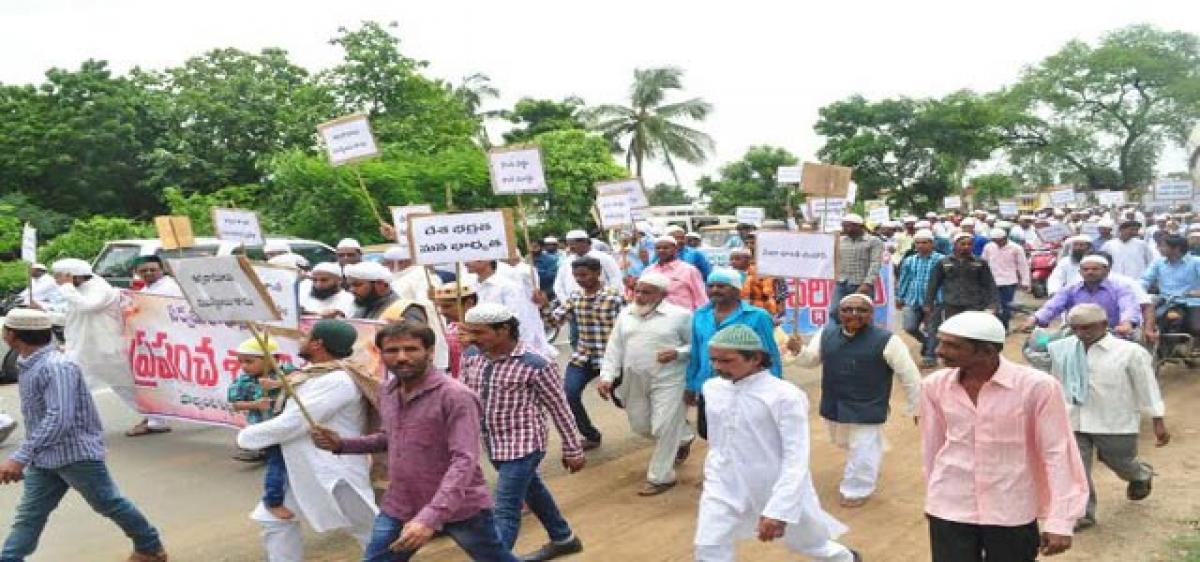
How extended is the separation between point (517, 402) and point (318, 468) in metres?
1.02

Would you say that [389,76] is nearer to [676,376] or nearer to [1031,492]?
[676,376]

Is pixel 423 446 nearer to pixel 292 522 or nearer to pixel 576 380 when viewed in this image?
pixel 292 522

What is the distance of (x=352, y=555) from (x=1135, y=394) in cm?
444

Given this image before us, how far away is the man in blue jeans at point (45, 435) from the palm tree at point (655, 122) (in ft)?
141

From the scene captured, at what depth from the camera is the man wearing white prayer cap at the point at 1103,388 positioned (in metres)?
6.26

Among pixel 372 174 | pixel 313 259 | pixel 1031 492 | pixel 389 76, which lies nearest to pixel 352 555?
pixel 1031 492

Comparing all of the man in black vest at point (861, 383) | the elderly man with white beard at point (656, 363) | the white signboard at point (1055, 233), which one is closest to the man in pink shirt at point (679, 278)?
the elderly man with white beard at point (656, 363)

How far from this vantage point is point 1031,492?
161 inches

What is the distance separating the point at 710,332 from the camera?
719cm

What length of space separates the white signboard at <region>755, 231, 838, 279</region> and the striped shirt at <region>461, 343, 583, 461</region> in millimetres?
3452

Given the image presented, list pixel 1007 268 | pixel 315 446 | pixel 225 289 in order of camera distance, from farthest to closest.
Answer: pixel 1007 268 → pixel 225 289 → pixel 315 446

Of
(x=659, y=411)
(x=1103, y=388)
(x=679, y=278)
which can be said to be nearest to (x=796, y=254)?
(x=679, y=278)

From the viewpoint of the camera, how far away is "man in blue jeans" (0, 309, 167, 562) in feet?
18.0

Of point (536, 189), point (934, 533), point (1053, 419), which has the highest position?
point (536, 189)
